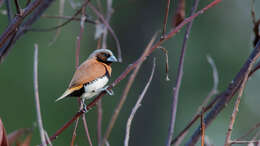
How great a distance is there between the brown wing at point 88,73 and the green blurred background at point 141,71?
7.27 meters

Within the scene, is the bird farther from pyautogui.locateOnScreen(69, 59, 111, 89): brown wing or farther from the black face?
the black face

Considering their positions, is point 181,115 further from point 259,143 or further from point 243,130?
point 259,143

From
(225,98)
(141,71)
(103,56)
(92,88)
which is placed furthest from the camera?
(141,71)

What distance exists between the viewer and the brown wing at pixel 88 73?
3564mm

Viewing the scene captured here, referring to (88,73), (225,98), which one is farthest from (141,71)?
(225,98)

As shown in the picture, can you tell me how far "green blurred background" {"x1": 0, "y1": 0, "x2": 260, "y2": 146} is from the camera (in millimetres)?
11836

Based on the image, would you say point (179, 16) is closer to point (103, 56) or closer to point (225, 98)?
point (225, 98)

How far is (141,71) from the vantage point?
37.5 ft

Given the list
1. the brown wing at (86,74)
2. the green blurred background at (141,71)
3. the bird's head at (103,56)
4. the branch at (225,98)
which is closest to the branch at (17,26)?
the brown wing at (86,74)

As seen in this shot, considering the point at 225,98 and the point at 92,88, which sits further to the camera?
the point at 92,88

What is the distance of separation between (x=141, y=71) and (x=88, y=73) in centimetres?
773

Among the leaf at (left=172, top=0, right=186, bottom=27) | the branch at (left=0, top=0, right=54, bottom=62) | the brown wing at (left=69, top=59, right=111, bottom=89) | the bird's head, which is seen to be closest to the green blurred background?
the bird's head

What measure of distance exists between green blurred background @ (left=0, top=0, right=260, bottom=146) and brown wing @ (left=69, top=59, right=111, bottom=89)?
7.27 meters

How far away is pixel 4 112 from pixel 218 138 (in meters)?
6.63
